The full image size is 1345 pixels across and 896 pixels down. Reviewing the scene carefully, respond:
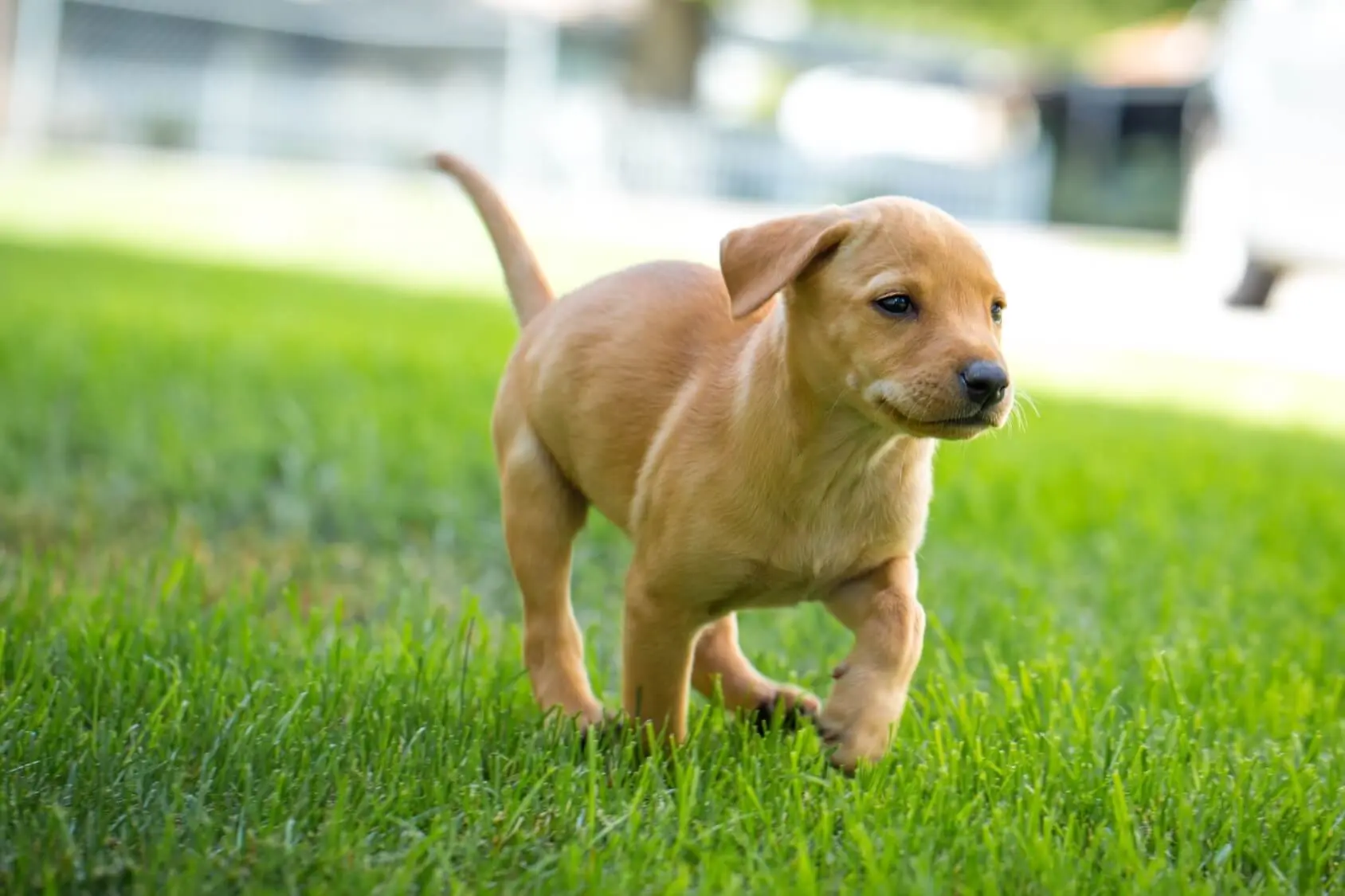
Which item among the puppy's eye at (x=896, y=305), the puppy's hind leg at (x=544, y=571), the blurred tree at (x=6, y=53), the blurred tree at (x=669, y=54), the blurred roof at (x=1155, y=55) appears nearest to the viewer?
the puppy's eye at (x=896, y=305)

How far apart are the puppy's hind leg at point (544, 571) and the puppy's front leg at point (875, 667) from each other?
537mm

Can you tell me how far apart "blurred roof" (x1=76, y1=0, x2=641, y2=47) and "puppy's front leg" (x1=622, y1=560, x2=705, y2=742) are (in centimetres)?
2845

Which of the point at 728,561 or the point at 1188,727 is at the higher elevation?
the point at 728,561

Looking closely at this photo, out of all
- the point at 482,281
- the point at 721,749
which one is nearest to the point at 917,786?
the point at 721,749

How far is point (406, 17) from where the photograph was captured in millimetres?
30984

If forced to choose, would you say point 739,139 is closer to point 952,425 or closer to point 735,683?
point 735,683

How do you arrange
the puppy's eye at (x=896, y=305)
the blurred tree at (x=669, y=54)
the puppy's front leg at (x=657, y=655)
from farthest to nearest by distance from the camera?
the blurred tree at (x=669, y=54) → the puppy's front leg at (x=657, y=655) → the puppy's eye at (x=896, y=305)

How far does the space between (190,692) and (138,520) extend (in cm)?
204

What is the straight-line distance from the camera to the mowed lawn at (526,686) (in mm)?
2172

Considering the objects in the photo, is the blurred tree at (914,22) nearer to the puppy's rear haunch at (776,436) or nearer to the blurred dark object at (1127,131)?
the blurred dark object at (1127,131)

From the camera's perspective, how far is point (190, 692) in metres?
2.68

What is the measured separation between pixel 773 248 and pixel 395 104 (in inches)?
1106

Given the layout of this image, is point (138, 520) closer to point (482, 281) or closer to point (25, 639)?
point (25, 639)

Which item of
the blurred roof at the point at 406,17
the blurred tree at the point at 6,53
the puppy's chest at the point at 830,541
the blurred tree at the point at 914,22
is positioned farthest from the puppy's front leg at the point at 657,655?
the blurred roof at the point at 406,17
